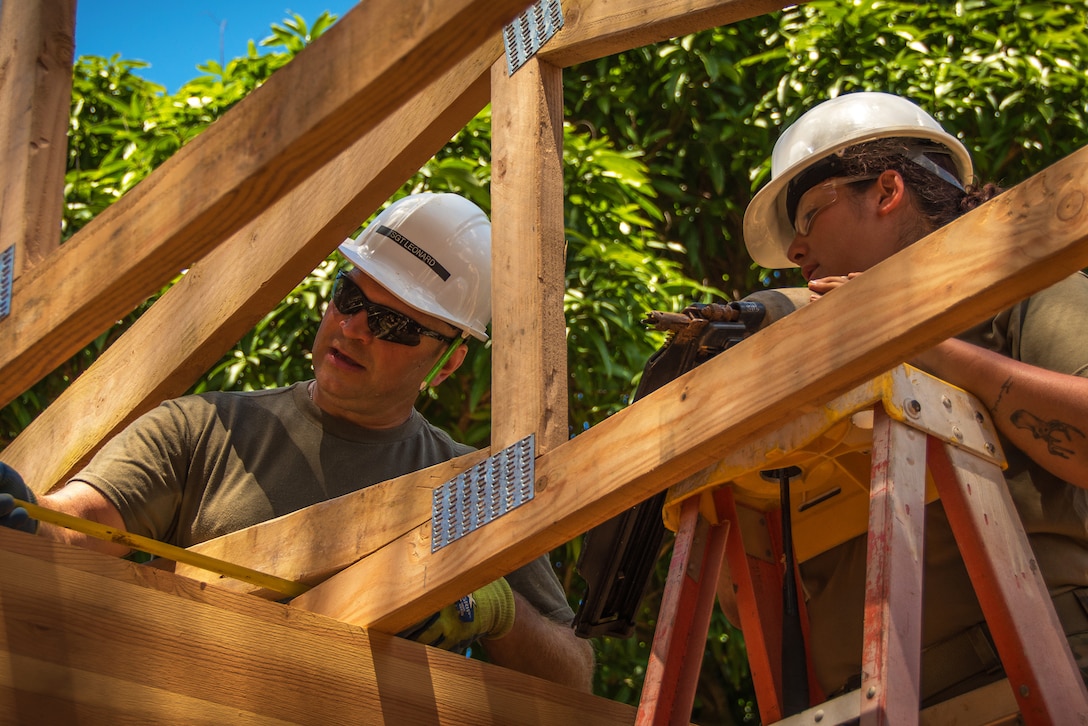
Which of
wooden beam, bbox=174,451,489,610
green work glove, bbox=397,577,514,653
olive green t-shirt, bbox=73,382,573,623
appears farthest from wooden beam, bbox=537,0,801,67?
olive green t-shirt, bbox=73,382,573,623

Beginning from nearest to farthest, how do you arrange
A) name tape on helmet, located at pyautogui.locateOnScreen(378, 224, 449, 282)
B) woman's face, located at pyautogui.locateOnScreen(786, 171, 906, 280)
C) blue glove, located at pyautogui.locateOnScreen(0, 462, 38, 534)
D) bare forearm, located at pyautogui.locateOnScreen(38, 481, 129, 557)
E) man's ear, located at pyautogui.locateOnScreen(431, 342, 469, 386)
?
blue glove, located at pyautogui.locateOnScreen(0, 462, 38, 534) < woman's face, located at pyautogui.locateOnScreen(786, 171, 906, 280) < bare forearm, located at pyautogui.locateOnScreen(38, 481, 129, 557) < name tape on helmet, located at pyautogui.locateOnScreen(378, 224, 449, 282) < man's ear, located at pyautogui.locateOnScreen(431, 342, 469, 386)

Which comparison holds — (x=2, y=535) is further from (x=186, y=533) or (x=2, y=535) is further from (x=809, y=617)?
(x=809, y=617)

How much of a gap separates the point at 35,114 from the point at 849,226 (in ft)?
5.83

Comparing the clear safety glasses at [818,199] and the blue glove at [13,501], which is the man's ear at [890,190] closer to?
the clear safety glasses at [818,199]

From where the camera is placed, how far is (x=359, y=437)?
3.47 metres

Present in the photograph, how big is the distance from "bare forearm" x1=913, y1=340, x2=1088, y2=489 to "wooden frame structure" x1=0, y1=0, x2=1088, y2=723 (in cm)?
36

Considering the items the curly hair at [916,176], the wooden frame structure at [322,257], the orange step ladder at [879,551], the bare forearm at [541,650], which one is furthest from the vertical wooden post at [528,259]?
the bare forearm at [541,650]

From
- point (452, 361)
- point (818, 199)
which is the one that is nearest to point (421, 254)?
point (452, 361)

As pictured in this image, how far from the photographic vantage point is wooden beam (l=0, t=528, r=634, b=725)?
84.7 inches

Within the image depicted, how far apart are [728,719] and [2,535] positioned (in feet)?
13.1

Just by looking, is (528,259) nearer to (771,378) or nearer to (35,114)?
(771,378)

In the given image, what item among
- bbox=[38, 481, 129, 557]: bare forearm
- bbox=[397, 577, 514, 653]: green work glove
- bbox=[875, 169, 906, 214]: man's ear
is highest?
bbox=[875, 169, 906, 214]: man's ear

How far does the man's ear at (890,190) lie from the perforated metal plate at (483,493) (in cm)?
87

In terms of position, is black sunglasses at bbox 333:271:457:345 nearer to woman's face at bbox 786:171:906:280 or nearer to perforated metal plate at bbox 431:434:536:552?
perforated metal plate at bbox 431:434:536:552
